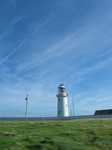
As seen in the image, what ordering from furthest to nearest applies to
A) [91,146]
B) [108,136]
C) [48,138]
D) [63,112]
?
[63,112] < [108,136] < [48,138] < [91,146]

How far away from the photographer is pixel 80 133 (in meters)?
21.6

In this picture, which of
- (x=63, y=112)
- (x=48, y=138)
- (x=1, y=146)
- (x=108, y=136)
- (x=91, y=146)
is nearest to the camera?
(x=1, y=146)

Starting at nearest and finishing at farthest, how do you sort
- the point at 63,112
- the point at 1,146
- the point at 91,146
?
the point at 1,146 → the point at 91,146 → the point at 63,112

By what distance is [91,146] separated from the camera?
17.8 metres

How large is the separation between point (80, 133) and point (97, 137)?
1863mm

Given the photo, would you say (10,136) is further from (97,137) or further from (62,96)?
(62,96)

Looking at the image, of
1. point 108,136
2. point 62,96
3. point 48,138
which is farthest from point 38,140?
point 62,96

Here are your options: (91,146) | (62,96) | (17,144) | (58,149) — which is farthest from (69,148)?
(62,96)

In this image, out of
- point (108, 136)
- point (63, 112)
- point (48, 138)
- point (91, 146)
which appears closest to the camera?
point (91, 146)

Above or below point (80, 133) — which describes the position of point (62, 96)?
above

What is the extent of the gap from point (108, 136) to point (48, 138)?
4510mm

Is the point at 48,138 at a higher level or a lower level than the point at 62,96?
lower

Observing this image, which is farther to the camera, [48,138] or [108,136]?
[108,136]

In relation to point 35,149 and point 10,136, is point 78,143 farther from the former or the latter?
point 10,136
